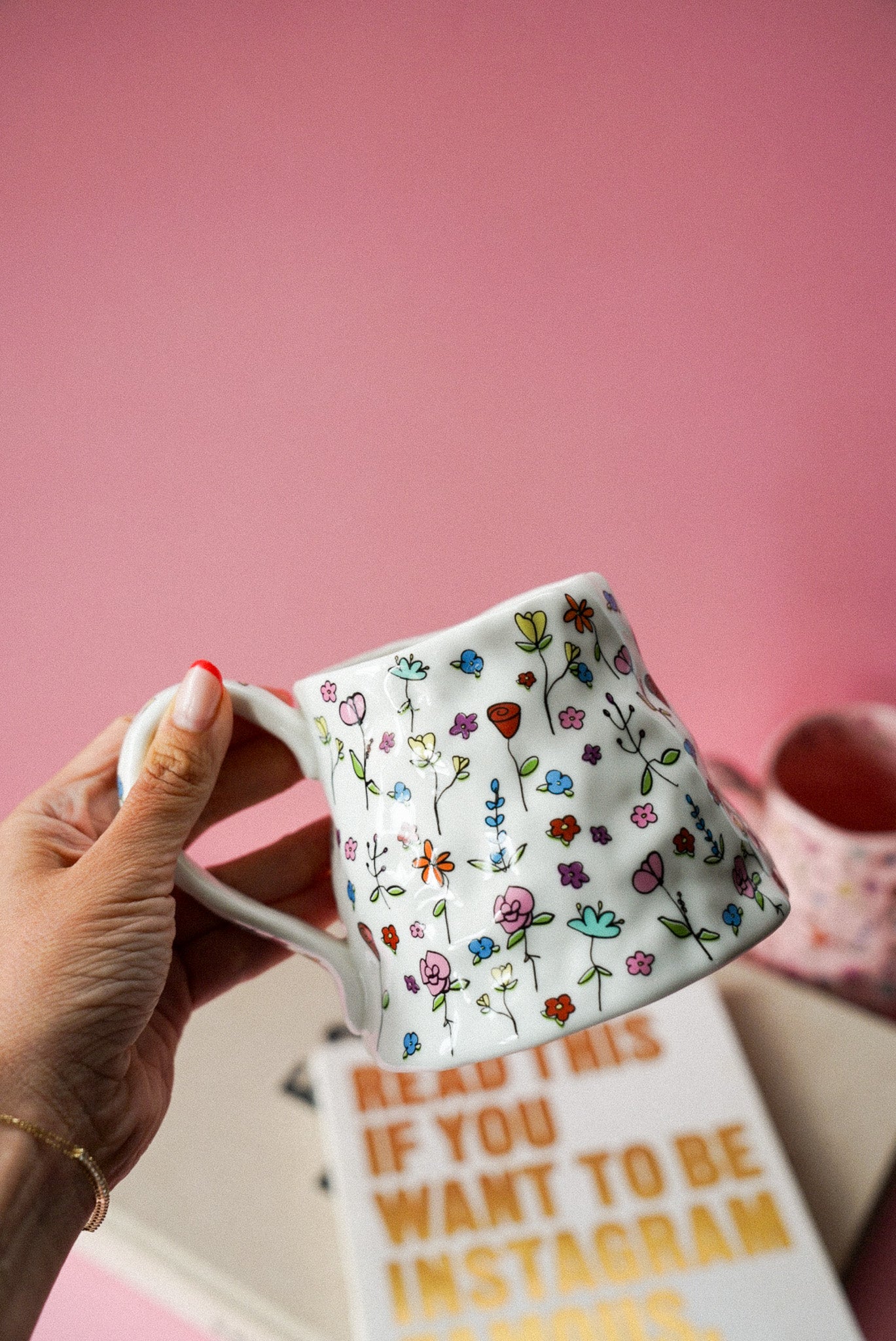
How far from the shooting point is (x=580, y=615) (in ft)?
1.62

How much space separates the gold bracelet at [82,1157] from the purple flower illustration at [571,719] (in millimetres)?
351

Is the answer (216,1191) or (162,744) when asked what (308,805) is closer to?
(216,1191)

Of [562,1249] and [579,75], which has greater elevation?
[579,75]

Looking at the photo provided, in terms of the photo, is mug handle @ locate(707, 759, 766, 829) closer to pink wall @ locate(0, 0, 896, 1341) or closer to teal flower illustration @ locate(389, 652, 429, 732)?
pink wall @ locate(0, 0, 896, 1341)

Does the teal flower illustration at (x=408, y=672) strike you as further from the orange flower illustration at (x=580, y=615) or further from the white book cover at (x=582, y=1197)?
the white book cover at (x=582, y=1197)

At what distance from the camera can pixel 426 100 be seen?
0.77 m

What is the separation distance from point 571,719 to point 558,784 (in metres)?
0.03

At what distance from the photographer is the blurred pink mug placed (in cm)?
93

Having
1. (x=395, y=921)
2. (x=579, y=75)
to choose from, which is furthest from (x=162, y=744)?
(x=579, y=75)

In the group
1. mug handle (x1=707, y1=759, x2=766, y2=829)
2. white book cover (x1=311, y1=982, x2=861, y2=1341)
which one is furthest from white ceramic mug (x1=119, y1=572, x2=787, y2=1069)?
mug handle (x1=707, y1=759, x2=766, y2=829)

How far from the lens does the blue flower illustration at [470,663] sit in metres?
0.49

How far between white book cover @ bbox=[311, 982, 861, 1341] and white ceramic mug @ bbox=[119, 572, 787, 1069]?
1.20ft

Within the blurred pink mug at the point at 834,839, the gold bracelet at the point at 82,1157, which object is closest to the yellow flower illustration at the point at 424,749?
the gold bracelet at the point at 82,1157

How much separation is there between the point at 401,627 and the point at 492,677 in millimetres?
497
